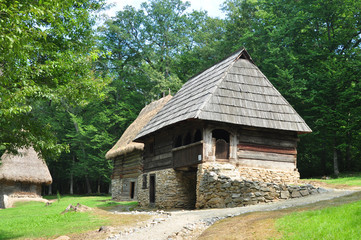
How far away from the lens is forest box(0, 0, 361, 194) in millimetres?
10930

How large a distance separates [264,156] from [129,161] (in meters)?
14.6

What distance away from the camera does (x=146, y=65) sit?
140 feet

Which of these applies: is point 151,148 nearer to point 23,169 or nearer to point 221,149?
point 221,149

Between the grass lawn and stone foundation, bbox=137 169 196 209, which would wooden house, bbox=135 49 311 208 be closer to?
stone foundation, bbox=137 169 196 209

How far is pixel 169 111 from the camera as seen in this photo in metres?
20.8

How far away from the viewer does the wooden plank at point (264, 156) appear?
17242 mm

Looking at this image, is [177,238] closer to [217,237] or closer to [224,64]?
[217,237]

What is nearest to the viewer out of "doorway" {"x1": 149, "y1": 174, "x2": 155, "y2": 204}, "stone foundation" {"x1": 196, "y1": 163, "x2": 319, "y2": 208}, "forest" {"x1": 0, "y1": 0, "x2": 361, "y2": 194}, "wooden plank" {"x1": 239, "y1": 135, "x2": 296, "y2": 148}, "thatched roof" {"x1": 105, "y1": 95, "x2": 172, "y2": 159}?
"forest" {"x1": 0, "y1": 0, "x2": 361, "y2": 194}

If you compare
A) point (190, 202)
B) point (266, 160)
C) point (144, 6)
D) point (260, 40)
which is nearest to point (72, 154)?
point (144, 6)

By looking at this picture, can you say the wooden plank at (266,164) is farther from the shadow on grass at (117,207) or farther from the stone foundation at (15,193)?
A: the stone foundation at (15,193)

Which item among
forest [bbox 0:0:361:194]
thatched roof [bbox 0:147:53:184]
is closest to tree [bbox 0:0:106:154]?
forest [bbox 0:0:361:194]

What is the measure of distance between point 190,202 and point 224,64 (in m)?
7.92

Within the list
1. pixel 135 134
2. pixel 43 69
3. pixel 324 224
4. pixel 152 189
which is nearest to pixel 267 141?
pixel 152 189

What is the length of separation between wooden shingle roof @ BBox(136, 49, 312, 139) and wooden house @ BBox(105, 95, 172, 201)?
274 inches
